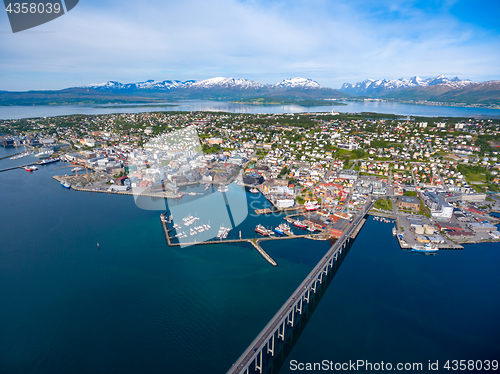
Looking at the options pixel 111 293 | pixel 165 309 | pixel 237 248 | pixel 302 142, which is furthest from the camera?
pixel 302 142

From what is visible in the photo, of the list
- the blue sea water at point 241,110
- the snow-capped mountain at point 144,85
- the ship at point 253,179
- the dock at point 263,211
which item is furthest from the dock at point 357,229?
the snow-capped mountain at point 144,85

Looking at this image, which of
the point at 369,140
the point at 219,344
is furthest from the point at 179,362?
the point at 369,140

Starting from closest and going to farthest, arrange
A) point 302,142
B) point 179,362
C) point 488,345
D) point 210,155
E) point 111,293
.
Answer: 1. point 179,362
2. point 488,345
3. point 111,293
4. point 210,155
5. point 302,142

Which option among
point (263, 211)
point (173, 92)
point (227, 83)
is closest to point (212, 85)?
point (227, 83)

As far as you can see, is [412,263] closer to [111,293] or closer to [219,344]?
[219,344]

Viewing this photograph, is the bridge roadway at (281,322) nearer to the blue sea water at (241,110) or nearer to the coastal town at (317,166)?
the coastal town at (317,166)

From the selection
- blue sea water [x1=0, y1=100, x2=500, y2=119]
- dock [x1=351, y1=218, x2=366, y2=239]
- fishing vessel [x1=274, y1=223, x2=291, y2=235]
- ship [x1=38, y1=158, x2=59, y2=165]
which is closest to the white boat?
fishing vessel [x1=274, y1=223, x2=291, y2=235]

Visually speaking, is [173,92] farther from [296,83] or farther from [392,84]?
[392,84]
